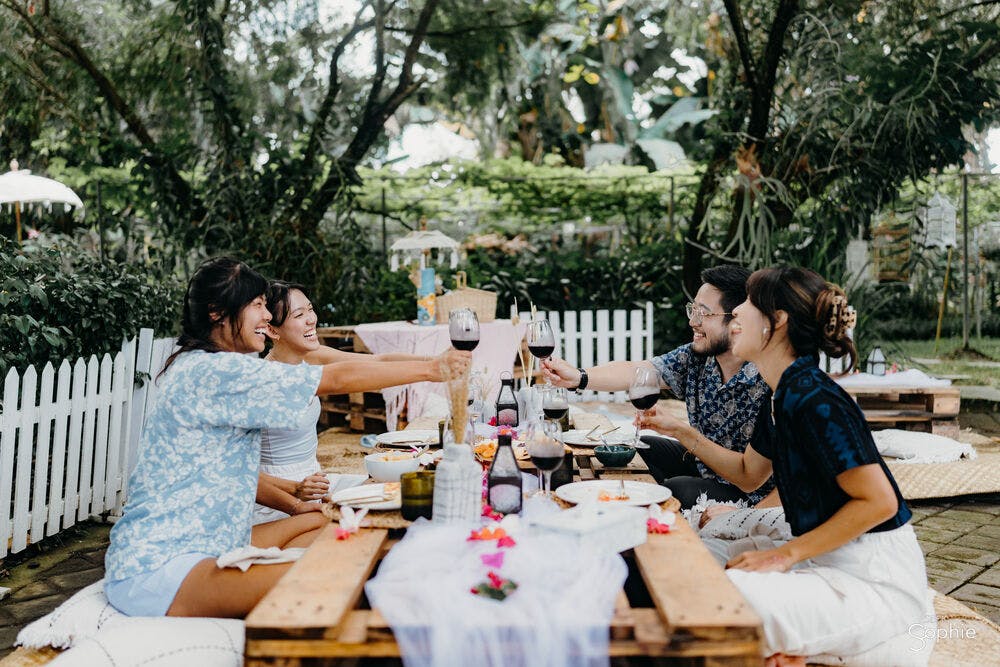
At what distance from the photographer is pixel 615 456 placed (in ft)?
8.82

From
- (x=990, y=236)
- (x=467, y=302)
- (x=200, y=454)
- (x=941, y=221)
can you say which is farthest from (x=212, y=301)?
(x=990, y=236)

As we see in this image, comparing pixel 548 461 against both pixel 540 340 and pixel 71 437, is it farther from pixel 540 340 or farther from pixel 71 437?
pixel 71 437

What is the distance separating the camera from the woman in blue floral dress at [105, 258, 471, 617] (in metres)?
2.13

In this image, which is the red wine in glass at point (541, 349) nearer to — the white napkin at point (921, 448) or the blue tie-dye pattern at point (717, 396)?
the blue tie-dye pattern at point (717, 396)

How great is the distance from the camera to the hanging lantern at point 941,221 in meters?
8.59

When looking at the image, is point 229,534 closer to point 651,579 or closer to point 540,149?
point 651,579

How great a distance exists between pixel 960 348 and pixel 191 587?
8.72 metres

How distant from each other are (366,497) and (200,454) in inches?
18.0

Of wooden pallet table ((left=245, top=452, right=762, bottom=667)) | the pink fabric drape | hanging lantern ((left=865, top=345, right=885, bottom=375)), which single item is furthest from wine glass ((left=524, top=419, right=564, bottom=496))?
hanging lantern ((left=865, top=345, right=885, bottom=375))

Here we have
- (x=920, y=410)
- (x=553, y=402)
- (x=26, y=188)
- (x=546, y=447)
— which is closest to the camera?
(x=546, y=447)

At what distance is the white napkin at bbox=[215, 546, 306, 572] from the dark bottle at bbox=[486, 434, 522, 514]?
488 mm

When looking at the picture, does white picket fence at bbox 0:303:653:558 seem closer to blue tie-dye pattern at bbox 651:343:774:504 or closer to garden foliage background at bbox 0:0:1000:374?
garden foliage background at bbox 0:0:1000:374

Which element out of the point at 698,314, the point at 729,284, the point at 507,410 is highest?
the point at 729,284

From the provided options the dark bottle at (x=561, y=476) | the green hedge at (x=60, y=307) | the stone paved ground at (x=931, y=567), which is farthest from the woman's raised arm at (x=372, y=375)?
the green hedge at (x=60, y=307)
